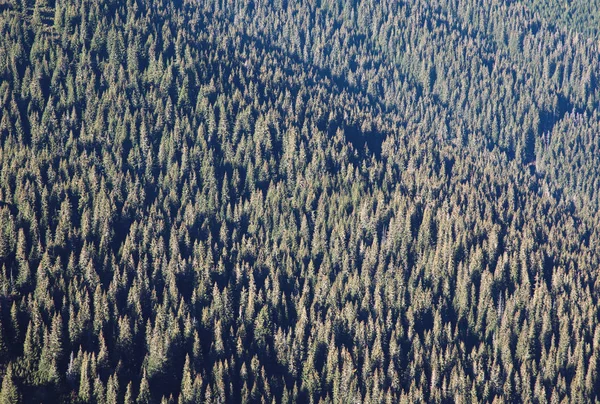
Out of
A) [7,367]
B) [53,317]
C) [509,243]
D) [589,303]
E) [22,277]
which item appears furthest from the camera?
[509,243]

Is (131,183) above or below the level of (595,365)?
above

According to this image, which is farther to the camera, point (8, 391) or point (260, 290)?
point (260, 290)

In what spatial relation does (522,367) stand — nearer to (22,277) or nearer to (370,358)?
(370,358)

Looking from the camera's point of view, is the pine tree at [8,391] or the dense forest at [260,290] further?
the dense forest at [260,290]

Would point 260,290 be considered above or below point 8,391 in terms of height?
below

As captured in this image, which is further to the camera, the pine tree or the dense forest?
the dense forest

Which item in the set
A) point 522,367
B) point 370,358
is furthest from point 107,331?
point 522,367

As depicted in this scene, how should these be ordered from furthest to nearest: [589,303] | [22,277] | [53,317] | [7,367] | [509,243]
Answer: [509,243] < [589,303] < [22,277] < [53,317] < [7,367]

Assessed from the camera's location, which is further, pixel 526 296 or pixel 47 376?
pixel 526 296

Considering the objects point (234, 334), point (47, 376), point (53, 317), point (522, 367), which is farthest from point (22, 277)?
point (522, 367)
